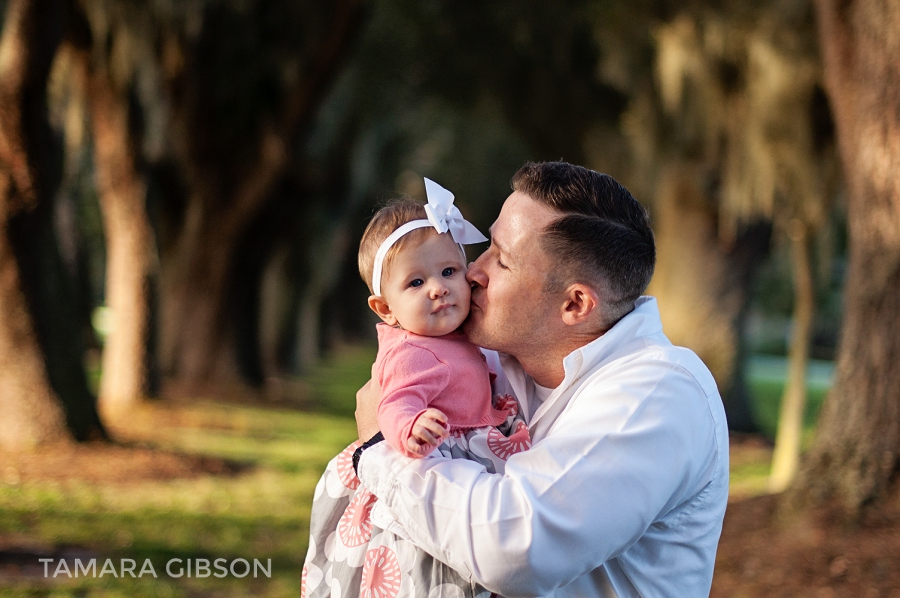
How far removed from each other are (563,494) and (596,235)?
0.65m

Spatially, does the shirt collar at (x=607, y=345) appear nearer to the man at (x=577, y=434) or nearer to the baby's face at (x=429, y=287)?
the man at (x=577, y=434)

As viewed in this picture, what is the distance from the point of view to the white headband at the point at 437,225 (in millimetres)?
2279

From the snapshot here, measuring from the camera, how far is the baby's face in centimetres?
222

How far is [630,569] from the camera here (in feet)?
6.42

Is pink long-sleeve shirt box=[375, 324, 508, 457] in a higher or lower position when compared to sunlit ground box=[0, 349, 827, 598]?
lower

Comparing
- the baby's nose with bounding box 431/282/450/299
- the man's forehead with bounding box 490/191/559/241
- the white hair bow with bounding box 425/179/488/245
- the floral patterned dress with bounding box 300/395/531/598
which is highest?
the white hair bow with bounding box 425/179/488/245

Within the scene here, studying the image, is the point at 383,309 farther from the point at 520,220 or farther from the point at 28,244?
the point at 28,244

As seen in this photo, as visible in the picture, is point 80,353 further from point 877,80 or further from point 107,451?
point 877,80

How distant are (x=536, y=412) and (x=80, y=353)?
6.20 metres

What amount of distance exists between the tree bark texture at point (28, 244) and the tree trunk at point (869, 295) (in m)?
5.73

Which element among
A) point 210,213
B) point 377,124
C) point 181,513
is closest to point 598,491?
point 181,513

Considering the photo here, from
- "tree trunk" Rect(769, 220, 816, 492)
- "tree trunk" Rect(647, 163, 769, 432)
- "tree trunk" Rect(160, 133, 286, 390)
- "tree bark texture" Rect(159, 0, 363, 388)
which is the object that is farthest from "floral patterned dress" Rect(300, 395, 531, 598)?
"tree trunk" Rect(160, 133, 286, 390)

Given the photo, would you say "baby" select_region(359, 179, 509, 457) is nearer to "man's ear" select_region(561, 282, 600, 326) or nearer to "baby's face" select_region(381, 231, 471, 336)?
"baby's face" select_region(381, 231, 471, 336)

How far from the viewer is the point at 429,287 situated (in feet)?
7.31
